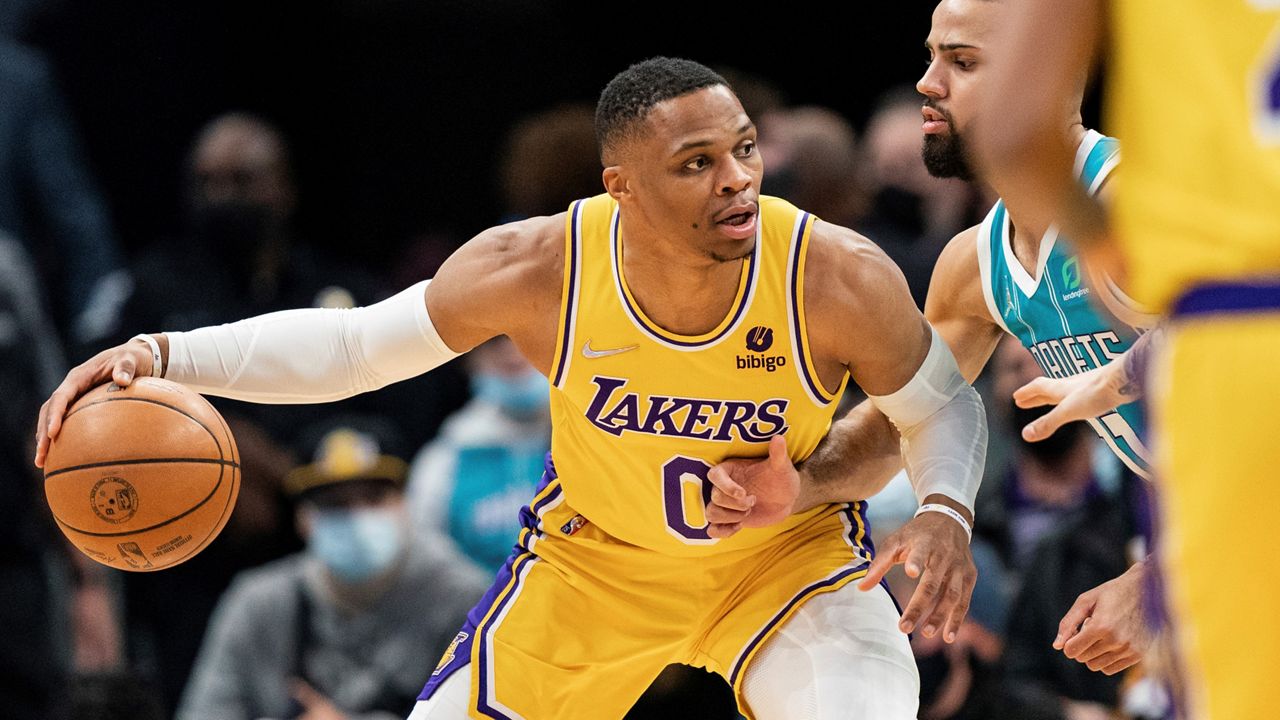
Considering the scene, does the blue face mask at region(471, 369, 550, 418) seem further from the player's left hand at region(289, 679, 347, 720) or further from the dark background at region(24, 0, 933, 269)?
the dark background at region(24, 0, 933, 269)

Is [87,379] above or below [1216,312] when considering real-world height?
below

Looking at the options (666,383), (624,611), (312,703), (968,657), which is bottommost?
(312,703)

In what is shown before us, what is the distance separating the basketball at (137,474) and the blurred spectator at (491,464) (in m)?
2.84

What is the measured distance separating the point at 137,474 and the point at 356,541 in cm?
267

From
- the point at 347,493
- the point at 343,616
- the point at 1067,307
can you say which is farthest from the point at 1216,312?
the point at 347,493

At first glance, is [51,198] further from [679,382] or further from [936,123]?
[936,123]

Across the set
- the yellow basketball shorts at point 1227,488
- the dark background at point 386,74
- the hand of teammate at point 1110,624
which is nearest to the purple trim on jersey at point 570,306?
the hand of teammate at point 1110,624

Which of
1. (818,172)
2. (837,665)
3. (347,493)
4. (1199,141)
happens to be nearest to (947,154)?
(837,665)

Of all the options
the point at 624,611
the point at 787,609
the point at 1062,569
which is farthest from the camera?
the point at 1062,569

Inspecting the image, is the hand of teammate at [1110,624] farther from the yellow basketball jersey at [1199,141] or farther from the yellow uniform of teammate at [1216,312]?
the yellow basketball jersey at [1199,141]

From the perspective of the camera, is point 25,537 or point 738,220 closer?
point 738,220

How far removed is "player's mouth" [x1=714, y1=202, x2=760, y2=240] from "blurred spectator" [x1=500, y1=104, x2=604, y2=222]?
10.2 ft

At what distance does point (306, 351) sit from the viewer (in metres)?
4.54

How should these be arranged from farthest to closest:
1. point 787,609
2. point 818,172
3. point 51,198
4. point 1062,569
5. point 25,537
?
1. point 51,198
2. point 25,537
3. point 818,172
4. point 1062,569
5. point 787,609
